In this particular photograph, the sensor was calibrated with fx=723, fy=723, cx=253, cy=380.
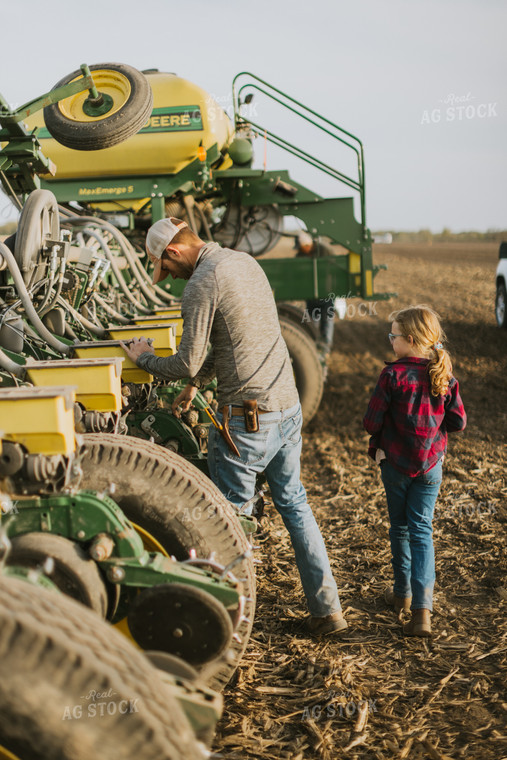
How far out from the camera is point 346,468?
19.9 ft

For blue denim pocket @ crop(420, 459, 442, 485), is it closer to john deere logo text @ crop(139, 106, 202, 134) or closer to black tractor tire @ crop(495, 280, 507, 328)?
john deere logo text @ crop(139, 106, 202, 134)

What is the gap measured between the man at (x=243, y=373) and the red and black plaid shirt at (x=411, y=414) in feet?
1.56

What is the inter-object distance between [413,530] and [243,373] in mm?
1151

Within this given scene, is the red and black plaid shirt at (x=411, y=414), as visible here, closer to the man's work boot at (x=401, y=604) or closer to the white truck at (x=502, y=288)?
the man's work boot at (x=401, y=604)

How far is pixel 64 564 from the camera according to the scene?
84.1 inches

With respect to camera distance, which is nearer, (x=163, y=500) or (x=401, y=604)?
(x=163, y=500)

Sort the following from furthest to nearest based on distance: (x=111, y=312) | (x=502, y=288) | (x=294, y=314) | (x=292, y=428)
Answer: (x=502, y=288), (x=294, y=314), (x=111, y=312), (x=292, y=428)

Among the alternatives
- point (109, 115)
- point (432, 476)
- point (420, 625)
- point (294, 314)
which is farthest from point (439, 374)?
point (294, 314)

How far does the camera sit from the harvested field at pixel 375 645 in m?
2.60

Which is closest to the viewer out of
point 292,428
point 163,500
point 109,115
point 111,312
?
point 163,500

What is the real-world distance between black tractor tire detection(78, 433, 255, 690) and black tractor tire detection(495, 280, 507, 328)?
10056 millimetres

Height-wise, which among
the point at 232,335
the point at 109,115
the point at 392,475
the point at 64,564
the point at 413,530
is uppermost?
the point at 109,115

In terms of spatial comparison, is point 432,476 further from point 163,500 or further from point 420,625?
point 163,500

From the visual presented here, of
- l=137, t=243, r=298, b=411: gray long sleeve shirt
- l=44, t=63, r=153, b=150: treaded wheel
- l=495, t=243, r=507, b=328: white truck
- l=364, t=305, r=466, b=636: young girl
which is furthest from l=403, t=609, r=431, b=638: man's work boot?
l=495, t=243, r=507, b=328: white truck
